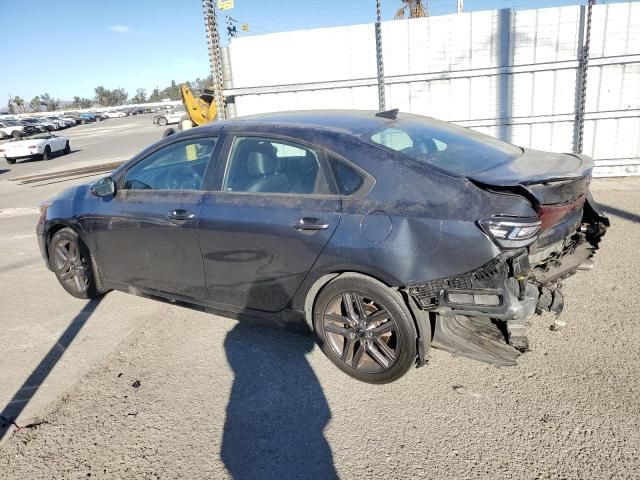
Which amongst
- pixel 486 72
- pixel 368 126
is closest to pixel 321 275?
pixel 368 126

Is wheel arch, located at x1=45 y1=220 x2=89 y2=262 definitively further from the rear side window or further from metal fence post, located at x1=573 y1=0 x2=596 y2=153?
metal fence post, located at x1=573 y1=0 x2=596 y2=153

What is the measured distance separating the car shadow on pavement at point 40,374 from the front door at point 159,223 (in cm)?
50

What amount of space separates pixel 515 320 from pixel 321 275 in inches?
46.2

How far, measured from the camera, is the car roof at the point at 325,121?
3.35m

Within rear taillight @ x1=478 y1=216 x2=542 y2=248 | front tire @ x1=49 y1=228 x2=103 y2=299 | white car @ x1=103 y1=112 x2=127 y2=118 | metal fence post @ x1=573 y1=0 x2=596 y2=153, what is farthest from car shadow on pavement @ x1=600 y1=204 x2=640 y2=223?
white car @ x1=103 y1=112 x2=127 y2=118

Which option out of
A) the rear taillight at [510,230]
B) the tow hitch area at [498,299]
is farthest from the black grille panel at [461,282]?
the rear taillight at [510,230]

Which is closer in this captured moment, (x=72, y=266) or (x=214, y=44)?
(x=72, y=266)

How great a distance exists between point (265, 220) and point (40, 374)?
1957mm

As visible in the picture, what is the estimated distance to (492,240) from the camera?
2617 mm

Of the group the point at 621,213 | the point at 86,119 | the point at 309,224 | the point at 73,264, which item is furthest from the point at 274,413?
the point at 86,119

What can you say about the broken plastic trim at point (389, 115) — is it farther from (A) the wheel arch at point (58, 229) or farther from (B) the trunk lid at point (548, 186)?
(A) the wheel arch at point (58, 229)

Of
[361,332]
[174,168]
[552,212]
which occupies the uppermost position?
[174,168]

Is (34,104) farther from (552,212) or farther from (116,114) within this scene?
(552,212)

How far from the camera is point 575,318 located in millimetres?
3729
